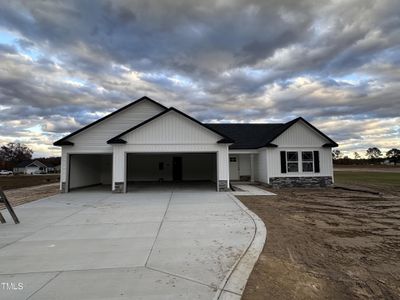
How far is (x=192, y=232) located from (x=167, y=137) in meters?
9.67

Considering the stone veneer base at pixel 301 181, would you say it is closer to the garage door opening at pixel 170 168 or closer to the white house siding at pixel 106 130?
the garage door opening at pixel 170 168

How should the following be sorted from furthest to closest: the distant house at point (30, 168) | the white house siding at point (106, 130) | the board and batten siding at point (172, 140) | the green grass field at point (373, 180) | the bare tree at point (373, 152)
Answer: the bare tree at point (373, 152)
the distant house at point (30, 168)
the green grass field at point (373, 180)
the white house siding at point (106, 130)
the board and batten siding at point (172, 140)

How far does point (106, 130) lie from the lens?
17.7m

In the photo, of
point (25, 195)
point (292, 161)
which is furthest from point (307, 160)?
point (25, 195)

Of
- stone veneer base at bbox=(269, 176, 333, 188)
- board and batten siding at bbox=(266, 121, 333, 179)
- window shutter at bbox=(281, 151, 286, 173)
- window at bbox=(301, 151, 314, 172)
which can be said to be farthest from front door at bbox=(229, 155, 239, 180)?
window at bbox=(301, 151, 314, 172)

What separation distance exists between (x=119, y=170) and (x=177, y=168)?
9.15 metres

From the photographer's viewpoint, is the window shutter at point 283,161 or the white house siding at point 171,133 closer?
the white house siding at point 171,133

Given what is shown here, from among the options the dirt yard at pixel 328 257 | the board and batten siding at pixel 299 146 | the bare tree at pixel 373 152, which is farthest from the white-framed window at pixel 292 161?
the bare tree at pixel 373 152

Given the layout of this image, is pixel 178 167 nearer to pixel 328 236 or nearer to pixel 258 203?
pixel 258 203

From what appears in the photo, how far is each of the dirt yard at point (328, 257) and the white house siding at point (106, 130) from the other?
37.6 feet

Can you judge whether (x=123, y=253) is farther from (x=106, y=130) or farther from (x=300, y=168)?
(x=300, y=168)

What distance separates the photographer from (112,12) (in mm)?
10617

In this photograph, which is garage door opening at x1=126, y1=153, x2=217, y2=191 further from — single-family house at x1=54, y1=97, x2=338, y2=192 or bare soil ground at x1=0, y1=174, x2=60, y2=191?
bare soil ground at x1=0, y1=174, x2=60, y2=191

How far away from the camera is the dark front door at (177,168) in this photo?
965 inches
